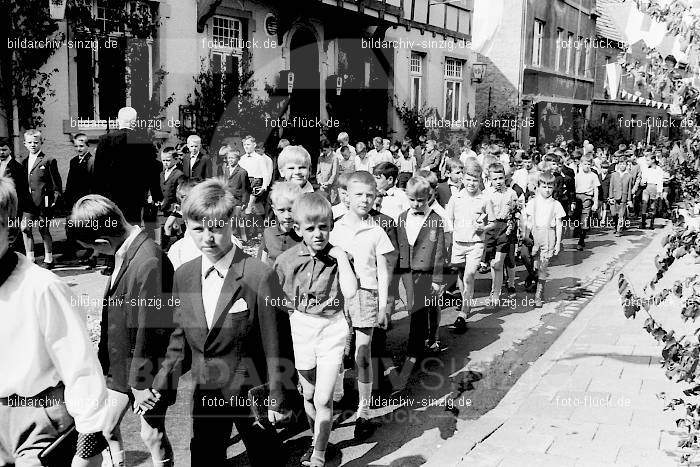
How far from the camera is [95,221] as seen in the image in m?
3.80

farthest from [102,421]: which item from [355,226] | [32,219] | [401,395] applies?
[32,219]

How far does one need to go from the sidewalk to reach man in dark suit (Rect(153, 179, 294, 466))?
1481 mm

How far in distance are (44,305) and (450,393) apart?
4.16 meters

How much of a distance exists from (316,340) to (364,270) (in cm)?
101

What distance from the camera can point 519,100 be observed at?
100 ft

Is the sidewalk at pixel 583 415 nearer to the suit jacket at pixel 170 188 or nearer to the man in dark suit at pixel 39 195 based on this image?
the suit jacket at pixel 170 188

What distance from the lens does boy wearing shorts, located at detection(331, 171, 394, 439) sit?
5.30 meters

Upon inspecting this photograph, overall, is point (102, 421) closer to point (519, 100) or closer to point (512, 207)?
point (512, 207)

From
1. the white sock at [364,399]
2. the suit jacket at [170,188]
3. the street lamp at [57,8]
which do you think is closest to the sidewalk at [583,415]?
the white sock at [364,399]

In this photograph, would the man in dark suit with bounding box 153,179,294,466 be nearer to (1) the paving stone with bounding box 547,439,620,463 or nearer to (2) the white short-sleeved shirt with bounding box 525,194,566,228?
(1) the paving stone with bounding box 547,439,620,463

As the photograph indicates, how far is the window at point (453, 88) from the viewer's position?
2731cm

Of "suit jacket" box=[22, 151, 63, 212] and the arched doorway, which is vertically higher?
the arched doorway

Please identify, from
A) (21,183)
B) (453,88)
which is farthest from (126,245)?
(453,88)

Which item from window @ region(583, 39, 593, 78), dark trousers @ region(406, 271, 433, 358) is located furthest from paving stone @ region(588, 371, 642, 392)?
window @ region(583, 39, 593, 78)
